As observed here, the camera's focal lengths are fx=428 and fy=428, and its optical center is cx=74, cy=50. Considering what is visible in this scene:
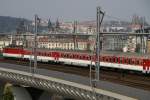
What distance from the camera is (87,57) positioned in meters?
54.8

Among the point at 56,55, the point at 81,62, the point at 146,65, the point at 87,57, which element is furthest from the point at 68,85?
the point at 56,55

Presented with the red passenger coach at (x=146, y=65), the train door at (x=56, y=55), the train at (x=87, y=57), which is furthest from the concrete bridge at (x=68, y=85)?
the train door at (x=56, y=55)

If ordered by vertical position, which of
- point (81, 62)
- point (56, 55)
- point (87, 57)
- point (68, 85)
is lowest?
point (81, 62)

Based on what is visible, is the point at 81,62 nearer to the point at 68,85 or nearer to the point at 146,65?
the point at 146,65

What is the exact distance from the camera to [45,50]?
220 feet

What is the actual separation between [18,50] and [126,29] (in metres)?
39.5

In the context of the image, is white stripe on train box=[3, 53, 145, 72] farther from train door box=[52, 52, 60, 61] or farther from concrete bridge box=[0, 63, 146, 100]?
concrete bridge box=[0, 63, 146, 100]

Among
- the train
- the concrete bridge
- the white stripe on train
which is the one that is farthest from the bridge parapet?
the white stripe on train

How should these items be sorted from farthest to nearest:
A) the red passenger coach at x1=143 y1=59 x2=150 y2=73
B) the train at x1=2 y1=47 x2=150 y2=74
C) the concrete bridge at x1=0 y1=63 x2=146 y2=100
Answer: the train at x1=2 y1=47 x2=150 y2=74 < the red passenger coach at x1=143 y1=59 x2=150 y2=73 < the concrete bridge at x1=0 y1=63 x2=146 y2=100

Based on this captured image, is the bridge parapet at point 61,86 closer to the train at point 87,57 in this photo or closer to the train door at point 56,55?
the train at point 87,57

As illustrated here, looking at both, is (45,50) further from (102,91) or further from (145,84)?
(102,91)

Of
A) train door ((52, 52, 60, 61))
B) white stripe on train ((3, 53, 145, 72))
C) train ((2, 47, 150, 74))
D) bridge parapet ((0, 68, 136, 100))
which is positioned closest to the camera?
bridge parapet ((0, 68, 136, 100))

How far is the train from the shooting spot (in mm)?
43406

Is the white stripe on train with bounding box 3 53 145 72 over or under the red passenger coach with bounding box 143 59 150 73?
under
